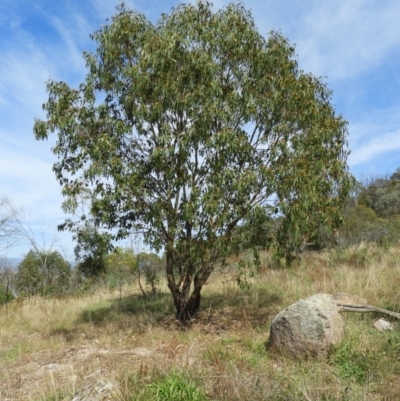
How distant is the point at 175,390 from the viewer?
4.18 meters

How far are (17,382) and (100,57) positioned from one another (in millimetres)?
6438

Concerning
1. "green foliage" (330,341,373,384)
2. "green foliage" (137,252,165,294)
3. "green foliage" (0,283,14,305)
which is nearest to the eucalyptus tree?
"green foliage" (330,341,373,384)

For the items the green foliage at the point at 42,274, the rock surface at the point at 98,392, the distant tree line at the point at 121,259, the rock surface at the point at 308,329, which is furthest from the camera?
the green foliage at the point at 42,274

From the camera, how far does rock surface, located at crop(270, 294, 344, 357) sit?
5.78 m

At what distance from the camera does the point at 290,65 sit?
28.0 ft

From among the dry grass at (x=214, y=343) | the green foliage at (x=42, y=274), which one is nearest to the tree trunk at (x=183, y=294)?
the dry grass at (x=214, y=343)

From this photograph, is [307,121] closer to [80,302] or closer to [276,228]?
[276,228]

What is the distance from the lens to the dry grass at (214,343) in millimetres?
4426

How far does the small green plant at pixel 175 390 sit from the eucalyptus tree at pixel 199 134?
334 cm

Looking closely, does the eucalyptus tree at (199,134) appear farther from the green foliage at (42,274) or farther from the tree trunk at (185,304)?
the green foliage at (42,274)

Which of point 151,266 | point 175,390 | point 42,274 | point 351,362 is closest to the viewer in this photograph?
point 175,390

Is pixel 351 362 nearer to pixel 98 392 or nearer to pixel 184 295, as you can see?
pixel 98 392

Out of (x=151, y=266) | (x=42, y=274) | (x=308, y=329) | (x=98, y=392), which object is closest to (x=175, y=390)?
(x=98, y=392)

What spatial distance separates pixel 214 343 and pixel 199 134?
372cm
